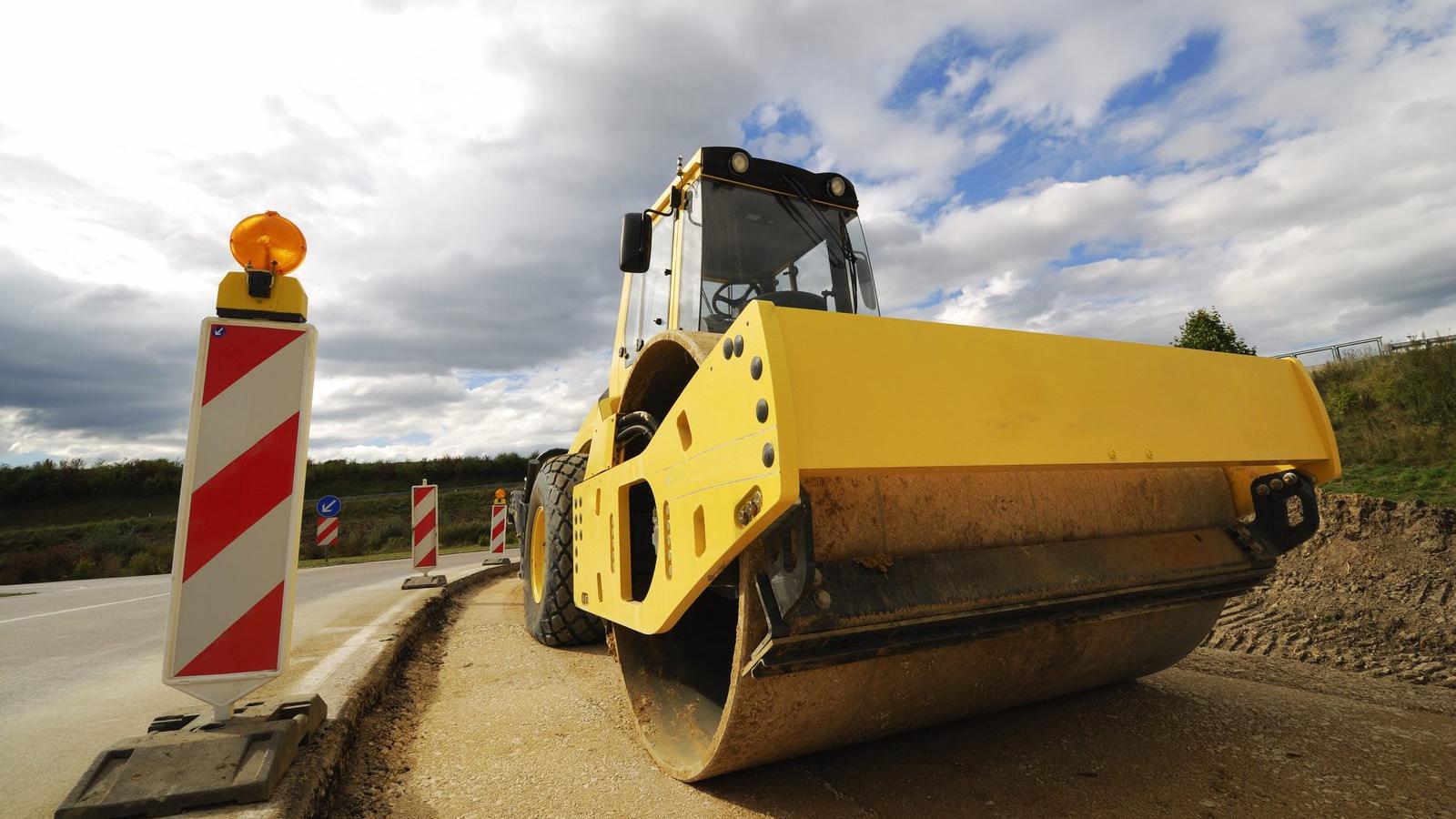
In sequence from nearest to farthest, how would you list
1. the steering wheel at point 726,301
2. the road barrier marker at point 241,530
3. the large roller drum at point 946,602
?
the large roller drum at point 946,602
the road barrier marker at point 241,530
the steering wheel at point 726,301

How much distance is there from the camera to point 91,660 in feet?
14.4

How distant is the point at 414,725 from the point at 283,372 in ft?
5.08

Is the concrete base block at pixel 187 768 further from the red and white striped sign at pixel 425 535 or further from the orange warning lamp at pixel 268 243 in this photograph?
the red and white striped sign at pixel 425 535

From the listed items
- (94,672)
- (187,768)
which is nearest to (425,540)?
(94,672)

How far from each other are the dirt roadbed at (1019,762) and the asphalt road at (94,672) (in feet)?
2.00

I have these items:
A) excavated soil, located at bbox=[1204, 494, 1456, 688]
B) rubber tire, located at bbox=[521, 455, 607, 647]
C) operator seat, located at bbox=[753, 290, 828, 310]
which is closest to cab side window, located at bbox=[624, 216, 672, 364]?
operator seat, located at bbox=[753, 290, 828, 310]

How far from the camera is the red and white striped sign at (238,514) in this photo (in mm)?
1951

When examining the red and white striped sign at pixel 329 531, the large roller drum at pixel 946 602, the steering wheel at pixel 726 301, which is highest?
the steering wheel at pixel 726 301

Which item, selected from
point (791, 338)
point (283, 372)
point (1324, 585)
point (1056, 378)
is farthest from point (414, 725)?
point (1324, 585)

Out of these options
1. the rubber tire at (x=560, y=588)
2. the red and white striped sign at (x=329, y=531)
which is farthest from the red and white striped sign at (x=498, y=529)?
the rubber tire at (x=560, y=588)

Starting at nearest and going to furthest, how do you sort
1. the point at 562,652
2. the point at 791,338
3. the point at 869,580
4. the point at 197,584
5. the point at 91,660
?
the point at 791,338 < the point at 869,580 < the point at 197,584 < the point at 562,652 < the point at 91,660

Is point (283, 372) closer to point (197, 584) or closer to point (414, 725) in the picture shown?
point (197, 584)

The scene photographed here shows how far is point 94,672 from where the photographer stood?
400cm

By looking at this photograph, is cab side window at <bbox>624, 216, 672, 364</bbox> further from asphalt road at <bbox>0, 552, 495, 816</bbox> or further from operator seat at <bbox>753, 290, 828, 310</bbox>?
asphalt road at <bbox>0, 552, 495, 816</bbox>
